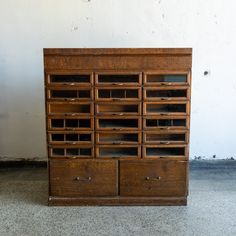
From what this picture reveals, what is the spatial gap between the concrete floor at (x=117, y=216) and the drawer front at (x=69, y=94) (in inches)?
26.3

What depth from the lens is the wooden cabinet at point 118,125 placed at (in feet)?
6.27

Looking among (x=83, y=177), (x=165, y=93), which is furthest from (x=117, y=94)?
(x=83, y=177)

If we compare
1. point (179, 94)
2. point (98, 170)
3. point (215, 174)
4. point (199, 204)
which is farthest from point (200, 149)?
point (98, 170)

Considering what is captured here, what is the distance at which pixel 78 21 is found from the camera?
2475 millimetres

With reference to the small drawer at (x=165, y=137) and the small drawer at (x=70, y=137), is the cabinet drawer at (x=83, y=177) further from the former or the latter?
the small drawer at (x=165, y=137)

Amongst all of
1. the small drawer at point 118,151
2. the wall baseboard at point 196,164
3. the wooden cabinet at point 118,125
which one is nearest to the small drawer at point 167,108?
the wooden cabinet at point 118,125

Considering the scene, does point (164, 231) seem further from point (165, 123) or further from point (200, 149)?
point (200, 149)

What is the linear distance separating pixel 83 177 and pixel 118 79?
64 cm

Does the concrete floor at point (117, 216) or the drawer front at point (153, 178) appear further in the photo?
the drawer front at point (153, 178)

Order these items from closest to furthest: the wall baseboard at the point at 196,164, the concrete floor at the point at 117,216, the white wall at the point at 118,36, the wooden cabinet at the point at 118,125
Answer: the concrete floor at the point at 117,216
the wooden cabinet at the point at 118,125
the white wall at the point at 118,36
the wall baseboard at the point at 196,164

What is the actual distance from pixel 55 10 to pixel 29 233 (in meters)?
1.60

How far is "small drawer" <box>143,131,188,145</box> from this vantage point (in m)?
1.97

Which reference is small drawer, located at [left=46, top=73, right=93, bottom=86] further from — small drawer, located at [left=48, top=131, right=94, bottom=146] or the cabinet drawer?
the cabinet drawer

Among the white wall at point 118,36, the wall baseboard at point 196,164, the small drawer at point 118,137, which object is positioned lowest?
the wall baseboard at point 196,164
